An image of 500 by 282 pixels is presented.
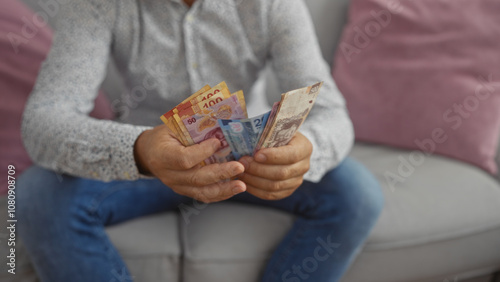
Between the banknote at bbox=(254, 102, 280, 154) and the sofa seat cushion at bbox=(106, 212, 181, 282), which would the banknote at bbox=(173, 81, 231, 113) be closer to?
the banknote at bbox=(254, 102, 280, 154)

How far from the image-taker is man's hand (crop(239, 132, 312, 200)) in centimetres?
75

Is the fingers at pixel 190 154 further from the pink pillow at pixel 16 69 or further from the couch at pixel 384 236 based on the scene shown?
the pink pillow at pixel 16 69

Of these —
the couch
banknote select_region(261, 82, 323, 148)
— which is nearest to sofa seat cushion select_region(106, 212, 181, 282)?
the couch

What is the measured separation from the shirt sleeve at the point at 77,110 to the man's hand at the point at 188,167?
0.06 m

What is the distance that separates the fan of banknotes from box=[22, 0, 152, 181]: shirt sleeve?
0.15m

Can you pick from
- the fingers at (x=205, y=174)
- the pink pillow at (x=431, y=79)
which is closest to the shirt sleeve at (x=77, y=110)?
the fingers at (x=205, y=174)

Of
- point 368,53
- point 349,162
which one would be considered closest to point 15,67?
point 349,162

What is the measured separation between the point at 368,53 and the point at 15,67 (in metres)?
1.06

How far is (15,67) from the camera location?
1153 millimetres

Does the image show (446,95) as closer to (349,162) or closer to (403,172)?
(403,172)

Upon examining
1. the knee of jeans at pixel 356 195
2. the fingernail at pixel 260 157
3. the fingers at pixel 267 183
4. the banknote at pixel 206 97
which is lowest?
the knee of jeans at pixel 356 195

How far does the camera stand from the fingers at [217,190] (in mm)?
738

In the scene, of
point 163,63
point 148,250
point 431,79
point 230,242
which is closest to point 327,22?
point 431,79

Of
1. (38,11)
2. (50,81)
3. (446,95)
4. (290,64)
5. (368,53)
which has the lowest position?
(446,95)
